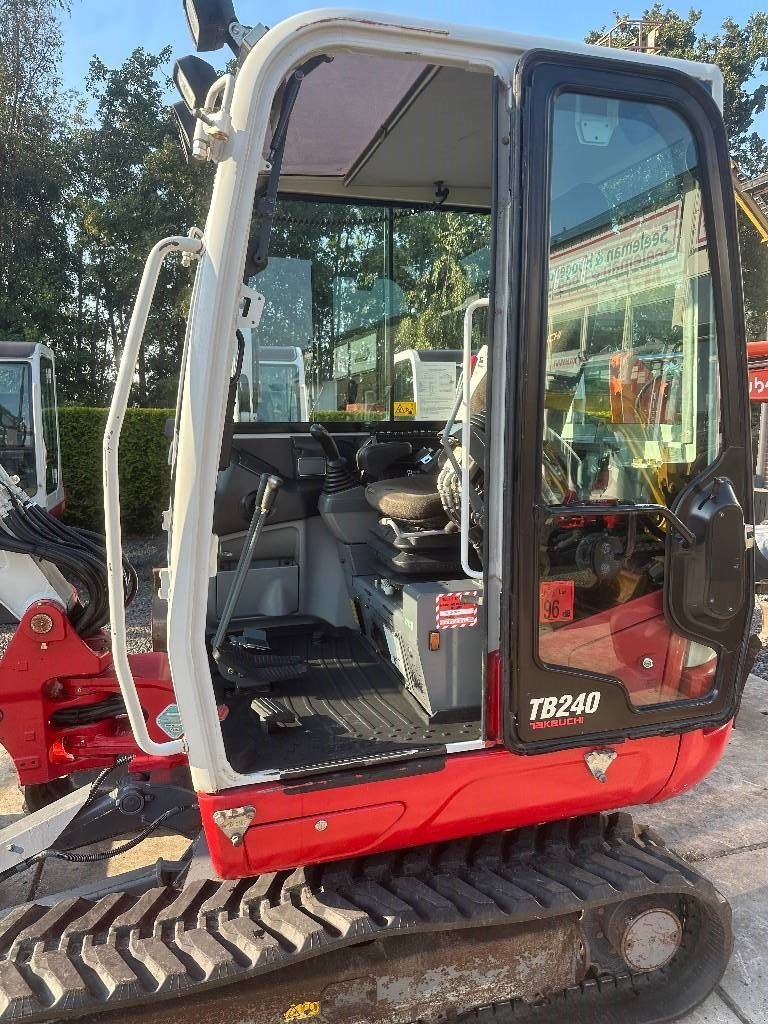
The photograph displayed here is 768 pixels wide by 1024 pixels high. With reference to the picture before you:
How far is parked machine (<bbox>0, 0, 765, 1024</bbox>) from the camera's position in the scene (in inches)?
66.2

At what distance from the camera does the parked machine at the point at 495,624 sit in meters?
1.68

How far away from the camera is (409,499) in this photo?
249 cm

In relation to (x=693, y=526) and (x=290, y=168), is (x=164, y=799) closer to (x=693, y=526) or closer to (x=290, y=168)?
(x=693, y=526)

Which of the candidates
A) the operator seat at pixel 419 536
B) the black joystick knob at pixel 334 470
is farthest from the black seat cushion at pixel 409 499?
the black joystick knob at pixel 334 470

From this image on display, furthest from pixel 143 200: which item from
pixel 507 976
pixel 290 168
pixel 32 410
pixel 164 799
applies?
pixel 507 976

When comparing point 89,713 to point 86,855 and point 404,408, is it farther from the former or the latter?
point 404,408

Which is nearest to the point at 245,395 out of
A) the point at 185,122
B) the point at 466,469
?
the point at 185,122

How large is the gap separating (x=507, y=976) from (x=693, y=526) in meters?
1.28

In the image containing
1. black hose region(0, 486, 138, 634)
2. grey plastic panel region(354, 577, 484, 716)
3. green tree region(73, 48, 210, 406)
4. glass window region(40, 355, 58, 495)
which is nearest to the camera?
grey plastic panel region(354, 577, 484, 716)

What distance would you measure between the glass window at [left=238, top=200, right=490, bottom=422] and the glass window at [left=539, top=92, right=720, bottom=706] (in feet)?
3.81

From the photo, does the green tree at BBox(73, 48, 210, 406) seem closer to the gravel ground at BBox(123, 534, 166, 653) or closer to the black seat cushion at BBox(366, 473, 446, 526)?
the gravel ground at BBox(123, 534, 166, 653)

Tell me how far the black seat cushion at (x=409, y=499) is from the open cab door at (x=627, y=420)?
617mm

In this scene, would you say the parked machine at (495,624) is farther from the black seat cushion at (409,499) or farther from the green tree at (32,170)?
the green tree at (32,170)

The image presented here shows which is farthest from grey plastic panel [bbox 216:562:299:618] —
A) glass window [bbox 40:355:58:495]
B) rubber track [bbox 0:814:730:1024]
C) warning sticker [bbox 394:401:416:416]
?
glass window [bbox 40:355:58:495]
